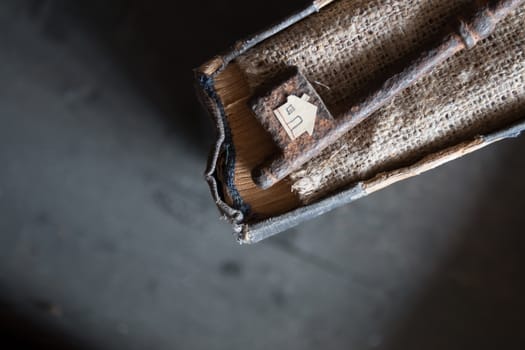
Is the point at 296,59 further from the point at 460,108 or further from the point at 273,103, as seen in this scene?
the point at 460,108

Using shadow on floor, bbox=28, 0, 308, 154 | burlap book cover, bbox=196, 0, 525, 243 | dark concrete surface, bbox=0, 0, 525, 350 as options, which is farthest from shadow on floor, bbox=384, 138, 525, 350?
shadow on floor, bbox=28, 0, 308, 154

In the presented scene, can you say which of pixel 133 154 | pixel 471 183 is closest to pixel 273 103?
pixel 133 154

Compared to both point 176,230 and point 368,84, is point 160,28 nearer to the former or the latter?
point 176,230

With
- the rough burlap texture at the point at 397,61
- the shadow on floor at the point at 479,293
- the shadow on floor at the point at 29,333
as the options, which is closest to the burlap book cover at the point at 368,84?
the rough burlap texture at the point at 397,61

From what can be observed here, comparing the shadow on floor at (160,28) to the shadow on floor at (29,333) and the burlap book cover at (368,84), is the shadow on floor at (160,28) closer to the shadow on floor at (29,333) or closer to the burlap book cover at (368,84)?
the burlap book cover at (368,84)

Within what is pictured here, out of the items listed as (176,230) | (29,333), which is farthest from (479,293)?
(29,333)

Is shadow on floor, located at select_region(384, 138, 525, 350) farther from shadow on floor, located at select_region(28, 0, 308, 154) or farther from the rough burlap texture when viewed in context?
shadow on floor, located at select_region(28, 0, 308, 154)
